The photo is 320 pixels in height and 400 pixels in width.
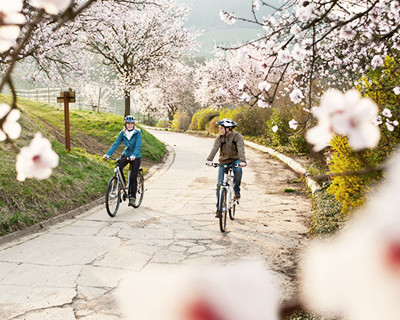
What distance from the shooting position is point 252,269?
0.34 metres

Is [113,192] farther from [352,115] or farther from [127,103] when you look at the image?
[127,103]

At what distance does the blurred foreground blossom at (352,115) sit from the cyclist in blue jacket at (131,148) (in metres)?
7.82

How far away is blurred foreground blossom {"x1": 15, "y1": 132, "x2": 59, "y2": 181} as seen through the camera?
851 millimetres

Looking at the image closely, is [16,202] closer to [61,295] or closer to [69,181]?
[69,181]

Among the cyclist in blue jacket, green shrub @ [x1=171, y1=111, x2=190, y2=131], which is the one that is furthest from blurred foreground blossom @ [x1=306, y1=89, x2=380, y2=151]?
green shrub @ [x1=171, y1=111, x2=190, y2=131]

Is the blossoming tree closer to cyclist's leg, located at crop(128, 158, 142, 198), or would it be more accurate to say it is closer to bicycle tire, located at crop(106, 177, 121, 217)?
cyclist's leg, located at crop(128, 158, 142, 198)

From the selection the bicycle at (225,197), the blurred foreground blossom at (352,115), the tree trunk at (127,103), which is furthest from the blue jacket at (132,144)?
the tree trunk at (127,103)

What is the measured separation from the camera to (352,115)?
2.06 ft

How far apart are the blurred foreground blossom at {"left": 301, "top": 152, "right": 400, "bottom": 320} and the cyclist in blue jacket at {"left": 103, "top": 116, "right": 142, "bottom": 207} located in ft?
26.7

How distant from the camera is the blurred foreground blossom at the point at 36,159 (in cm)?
85

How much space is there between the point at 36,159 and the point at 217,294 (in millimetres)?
638

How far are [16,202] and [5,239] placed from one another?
3.70 ft

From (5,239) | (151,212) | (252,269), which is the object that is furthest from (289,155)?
(252,269)

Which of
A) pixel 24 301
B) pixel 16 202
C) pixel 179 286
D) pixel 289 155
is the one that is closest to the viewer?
pixel 179 286
